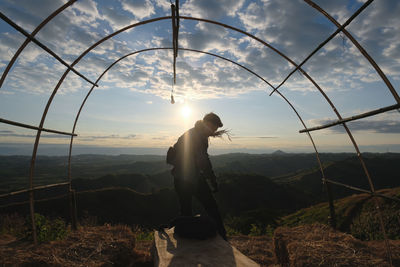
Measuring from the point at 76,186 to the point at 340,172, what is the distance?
132978mm

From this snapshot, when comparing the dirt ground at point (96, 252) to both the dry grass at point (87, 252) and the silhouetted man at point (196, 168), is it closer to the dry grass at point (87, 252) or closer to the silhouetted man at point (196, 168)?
the dry grass at point (87, 252)

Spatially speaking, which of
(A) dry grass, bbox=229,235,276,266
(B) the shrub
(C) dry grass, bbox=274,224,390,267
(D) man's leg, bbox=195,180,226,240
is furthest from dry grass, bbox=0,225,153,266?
(C) dry grass, bbox=274,224,390,267

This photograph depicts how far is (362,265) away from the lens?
3756 mm

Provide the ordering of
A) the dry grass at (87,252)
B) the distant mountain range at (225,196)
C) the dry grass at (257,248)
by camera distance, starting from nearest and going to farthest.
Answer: the dry grass at (87,252) → the dry grass at (257,248) → the distant mountain range at (225,196)

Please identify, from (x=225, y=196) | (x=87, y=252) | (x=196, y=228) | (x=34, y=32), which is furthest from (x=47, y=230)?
(x=225, y=196)

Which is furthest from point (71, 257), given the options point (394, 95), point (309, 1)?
point (309, 1)

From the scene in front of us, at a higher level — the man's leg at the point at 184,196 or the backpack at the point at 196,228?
the man's leg at the point at 184,196

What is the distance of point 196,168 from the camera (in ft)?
15.8

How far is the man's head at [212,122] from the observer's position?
4941 mm

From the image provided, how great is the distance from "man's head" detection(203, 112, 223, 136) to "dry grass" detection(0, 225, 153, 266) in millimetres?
3491

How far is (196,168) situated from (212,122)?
1.13 metres

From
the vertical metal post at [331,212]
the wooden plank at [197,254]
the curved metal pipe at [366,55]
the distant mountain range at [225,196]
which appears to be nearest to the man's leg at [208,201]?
the wooden plank at [197,254]

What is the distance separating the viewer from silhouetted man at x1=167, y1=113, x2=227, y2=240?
4.80m

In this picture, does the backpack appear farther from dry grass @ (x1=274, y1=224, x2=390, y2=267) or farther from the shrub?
the shrub
